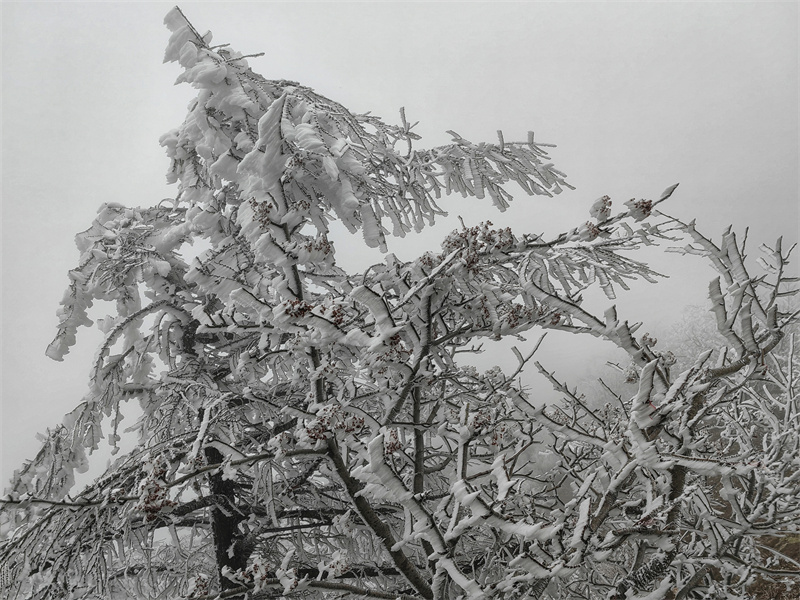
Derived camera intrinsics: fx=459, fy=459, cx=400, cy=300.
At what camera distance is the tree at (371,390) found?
6.55 feet

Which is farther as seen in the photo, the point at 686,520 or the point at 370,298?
the point at 686,520

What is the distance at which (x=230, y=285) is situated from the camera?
218 centimetres

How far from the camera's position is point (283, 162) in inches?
81.7

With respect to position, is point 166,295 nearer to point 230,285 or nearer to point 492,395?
point 230,285

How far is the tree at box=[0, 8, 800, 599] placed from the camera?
200 cm

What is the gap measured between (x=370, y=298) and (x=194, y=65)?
6.84 feet

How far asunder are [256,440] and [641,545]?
9.06ft

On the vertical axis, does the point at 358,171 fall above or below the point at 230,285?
above

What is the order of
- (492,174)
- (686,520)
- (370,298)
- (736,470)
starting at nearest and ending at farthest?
(736,470), (370,298), (686,520), (492,174)

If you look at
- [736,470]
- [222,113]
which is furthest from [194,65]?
[736,470]

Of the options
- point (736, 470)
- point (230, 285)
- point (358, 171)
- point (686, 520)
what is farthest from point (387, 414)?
point (686, 520)

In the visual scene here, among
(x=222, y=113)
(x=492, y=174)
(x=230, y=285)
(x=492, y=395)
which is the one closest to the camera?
(x=230, y=285)

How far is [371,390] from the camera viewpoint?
3.45 meters

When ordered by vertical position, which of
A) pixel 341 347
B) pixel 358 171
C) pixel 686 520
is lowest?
pixel 686 520
